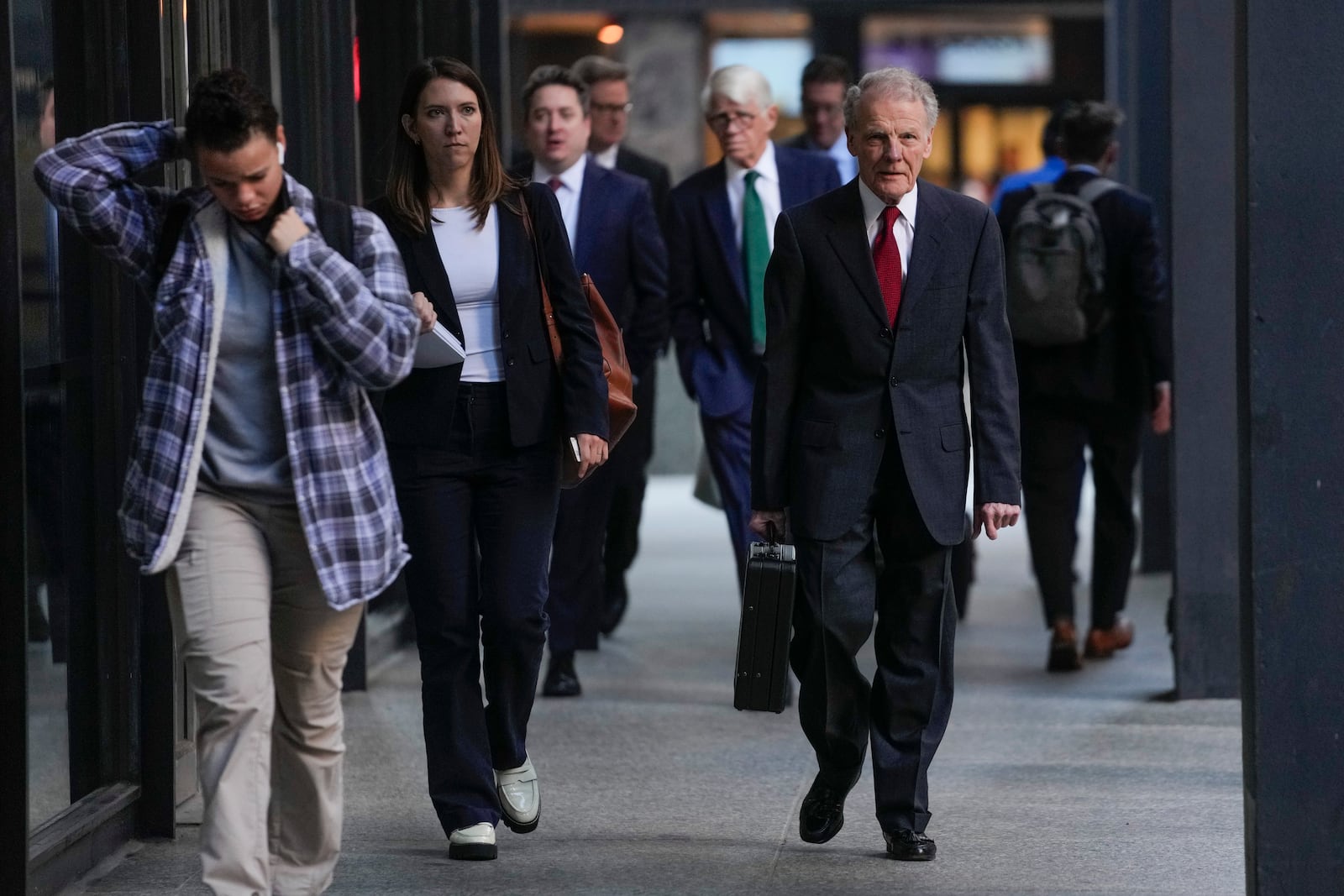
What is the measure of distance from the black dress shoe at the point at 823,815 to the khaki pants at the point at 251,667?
4.84 feet

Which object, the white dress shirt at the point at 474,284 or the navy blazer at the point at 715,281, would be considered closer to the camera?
the white dress shirt at the point at 474,284

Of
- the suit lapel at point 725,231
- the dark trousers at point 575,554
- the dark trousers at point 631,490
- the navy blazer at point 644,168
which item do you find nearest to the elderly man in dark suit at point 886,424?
the suit lapel at point 725,231

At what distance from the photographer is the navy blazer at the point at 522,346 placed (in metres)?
5.34

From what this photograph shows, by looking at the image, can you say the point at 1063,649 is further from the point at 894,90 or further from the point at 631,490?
the point at 894,90

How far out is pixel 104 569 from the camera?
5.63 meters

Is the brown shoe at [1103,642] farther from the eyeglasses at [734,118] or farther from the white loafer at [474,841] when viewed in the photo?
the white loafer at [474,841]

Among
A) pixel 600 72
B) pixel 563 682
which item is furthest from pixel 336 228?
pixel 600 72

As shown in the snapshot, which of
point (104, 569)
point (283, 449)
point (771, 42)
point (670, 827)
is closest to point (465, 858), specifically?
point (670, 827)

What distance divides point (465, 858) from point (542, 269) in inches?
59.5

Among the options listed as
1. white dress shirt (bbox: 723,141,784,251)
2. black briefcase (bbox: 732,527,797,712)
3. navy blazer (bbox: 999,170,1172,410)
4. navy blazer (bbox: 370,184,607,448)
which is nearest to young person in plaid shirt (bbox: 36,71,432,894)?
navy blazer (bbox: 370,184,607,448)

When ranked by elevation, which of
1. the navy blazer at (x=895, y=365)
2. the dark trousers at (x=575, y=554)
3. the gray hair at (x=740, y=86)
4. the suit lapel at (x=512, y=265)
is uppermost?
the gray hair at (x=740, y=86)

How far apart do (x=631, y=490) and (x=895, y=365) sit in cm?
409

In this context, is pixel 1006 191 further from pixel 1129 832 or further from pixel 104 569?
pixel 104 569

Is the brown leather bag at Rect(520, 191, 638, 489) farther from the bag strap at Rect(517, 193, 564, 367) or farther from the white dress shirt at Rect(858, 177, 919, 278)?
the white dress shirt at Rect(858, 177, 919, 278)
